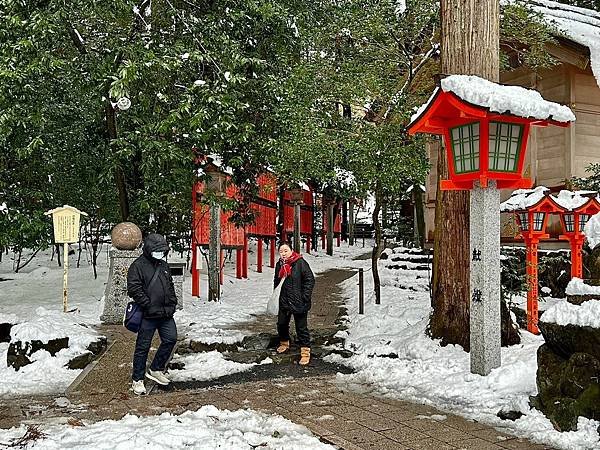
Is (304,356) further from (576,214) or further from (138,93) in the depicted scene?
(138,93)

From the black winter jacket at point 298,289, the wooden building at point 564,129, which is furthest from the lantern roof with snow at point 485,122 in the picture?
the wooden building at point 564,129

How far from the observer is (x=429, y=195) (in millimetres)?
17078

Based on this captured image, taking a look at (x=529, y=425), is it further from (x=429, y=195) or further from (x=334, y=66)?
(x=429, y=195)

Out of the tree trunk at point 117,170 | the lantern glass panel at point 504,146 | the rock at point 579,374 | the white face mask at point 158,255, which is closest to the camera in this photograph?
the rock at point 579,374

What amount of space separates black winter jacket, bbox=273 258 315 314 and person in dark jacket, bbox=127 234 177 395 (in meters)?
1.97

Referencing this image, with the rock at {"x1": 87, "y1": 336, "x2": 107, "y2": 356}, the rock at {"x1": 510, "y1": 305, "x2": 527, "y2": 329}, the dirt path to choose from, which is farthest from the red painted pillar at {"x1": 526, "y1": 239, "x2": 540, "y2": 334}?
the rock at {"x1": 87, "y1": 336, "x2": 107, "y2": 356}

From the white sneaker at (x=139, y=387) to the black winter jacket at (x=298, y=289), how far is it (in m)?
2.45

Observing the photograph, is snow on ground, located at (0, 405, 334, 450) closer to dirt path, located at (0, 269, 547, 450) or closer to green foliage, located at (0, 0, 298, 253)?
dirt path, located at (0, 269, 547, 450)

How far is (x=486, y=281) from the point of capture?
21.8 feet

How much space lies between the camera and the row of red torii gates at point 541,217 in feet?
28.5

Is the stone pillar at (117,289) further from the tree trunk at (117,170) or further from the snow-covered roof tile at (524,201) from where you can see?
the snow-covered roof tile at (524,201)

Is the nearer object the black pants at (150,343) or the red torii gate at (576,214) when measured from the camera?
the black pants at (150,343)

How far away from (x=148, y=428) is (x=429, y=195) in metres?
13.3

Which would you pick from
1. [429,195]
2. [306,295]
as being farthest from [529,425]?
[429,195]
